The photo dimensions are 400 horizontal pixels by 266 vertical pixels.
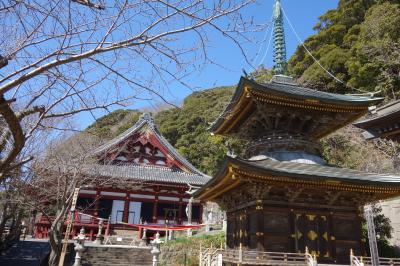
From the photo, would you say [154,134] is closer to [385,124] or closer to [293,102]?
[293,102]

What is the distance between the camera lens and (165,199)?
3016cm

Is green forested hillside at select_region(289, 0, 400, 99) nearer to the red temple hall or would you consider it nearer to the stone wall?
the red temple hall

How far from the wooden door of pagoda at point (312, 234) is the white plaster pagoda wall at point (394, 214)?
9.16 metres

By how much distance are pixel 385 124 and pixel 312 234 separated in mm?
5483

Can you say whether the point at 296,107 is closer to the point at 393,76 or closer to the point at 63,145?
the point at 63,145

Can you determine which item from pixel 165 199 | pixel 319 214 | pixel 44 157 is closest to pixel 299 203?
pixel 319 214

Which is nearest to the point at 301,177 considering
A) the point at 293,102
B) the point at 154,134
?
the point at 293,102

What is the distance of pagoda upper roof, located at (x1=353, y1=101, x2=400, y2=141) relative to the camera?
9.15m

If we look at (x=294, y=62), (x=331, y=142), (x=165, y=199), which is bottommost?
(x=165, y=199)

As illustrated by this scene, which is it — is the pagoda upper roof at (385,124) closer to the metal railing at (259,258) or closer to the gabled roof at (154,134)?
the metal railing at (259,258)

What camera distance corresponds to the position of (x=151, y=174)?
1177 inches

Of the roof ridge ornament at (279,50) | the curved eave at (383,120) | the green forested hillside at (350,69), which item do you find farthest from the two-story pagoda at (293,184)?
the roof ridge ornament at (279,50)

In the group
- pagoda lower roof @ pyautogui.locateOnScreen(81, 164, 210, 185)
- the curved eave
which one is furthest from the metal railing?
pagoda lower roof @ pyautogui.locateOnScreen(81, 164, 210, 185)

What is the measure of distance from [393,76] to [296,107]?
21.1 m
